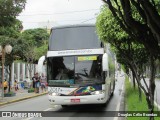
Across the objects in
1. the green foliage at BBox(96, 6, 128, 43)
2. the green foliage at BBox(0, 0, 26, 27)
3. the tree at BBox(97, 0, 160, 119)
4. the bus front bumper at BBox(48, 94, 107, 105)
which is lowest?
the bus front bumper at BBox(48, 94, 107, 105)

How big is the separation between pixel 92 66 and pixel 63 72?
125 centimetres

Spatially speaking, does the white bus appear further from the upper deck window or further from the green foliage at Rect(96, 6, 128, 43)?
the green foliage at Rect(96, 6, 128, 43)

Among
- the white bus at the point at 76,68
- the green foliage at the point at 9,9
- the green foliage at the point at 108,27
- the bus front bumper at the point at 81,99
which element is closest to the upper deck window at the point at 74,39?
the white bus at the point at 76,68

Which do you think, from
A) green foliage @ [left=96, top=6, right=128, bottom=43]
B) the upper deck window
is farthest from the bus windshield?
green foliage @ [left=96, top=6, right=128, bottom=43]

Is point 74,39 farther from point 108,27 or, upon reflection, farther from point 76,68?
point 108,27

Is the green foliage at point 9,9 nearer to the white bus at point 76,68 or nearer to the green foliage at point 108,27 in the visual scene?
the white bus at point 76,68

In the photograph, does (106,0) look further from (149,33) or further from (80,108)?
(80,108)

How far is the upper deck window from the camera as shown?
1530cm

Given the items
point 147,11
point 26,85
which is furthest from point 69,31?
point 26,85

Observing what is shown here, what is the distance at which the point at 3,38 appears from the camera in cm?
2370

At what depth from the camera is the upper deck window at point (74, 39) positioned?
50.2 feet

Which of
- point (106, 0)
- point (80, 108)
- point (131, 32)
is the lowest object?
point (80, 108)

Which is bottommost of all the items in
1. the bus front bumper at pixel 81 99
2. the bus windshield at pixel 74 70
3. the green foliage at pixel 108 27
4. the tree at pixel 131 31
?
the bus front bumper at pixel 81 99

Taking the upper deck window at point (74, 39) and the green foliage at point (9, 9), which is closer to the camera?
the upper deck window at point (74, 39)
